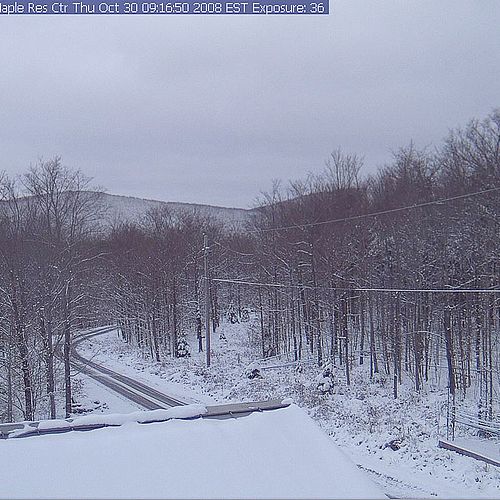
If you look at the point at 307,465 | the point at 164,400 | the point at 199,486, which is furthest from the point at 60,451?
the point at 164,400

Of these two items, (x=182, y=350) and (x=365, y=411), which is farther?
(x=182, y=350)

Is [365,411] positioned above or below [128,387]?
above

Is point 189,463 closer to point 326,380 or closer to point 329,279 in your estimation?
point 326,380

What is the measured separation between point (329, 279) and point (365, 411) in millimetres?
9024

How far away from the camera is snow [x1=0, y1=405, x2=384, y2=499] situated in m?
3.98

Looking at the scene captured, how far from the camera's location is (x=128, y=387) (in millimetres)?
21703

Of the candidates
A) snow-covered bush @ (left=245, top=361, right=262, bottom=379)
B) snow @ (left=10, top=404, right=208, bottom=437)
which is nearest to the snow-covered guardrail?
snow @ (left=10, top=404, right=208, bottom=437)

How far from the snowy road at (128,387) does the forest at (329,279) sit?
195 centimetres

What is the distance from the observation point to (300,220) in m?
27.9

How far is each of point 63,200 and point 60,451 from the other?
18.7m

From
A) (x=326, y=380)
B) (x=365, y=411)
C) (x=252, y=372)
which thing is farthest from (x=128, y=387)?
(x=365, y=411)

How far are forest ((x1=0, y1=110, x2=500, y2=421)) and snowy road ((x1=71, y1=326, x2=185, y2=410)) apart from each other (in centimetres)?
195

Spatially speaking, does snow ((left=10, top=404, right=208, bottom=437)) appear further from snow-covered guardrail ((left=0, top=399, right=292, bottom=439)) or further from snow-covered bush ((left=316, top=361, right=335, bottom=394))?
snow-covered bush ((left=316, top=361, right=335, bottom=394))

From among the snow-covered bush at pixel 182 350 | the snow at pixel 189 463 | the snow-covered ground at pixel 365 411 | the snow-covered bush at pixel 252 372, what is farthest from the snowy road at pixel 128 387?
the snow at pixel 189 463
